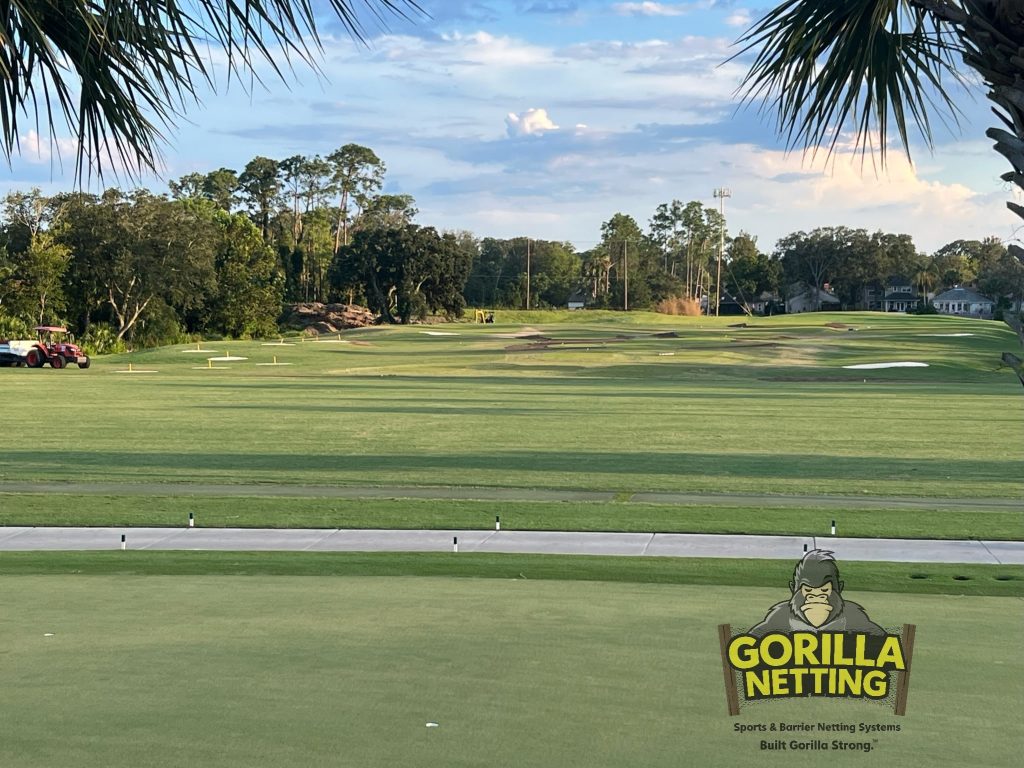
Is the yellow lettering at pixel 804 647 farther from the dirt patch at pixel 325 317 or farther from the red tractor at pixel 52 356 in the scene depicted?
the dirt patch at pixel 325 317

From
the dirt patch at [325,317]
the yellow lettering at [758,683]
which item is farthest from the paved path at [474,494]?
the dirt patch at [325,317]

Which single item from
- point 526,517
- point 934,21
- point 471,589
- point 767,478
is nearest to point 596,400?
point 767,478

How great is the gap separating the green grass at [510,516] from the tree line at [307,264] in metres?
51.6

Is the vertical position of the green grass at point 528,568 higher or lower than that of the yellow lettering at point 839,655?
lower

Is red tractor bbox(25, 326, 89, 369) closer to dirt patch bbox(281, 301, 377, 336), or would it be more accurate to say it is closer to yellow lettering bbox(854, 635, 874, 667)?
dirt patch bbox(281, 301, 377, 336)

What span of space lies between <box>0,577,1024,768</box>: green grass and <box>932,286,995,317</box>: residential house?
165486mm

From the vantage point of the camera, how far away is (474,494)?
1619 cm

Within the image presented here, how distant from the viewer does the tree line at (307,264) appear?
76688 millimetres

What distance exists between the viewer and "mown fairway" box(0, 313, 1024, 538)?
14.3 meters

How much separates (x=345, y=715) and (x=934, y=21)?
463 centimetres

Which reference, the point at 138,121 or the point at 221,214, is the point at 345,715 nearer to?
the point at 138,121

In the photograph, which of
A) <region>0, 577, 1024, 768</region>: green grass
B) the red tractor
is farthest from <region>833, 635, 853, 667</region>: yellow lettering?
the red tractor

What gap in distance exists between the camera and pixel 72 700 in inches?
215

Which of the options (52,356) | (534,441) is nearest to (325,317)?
(52,356)
